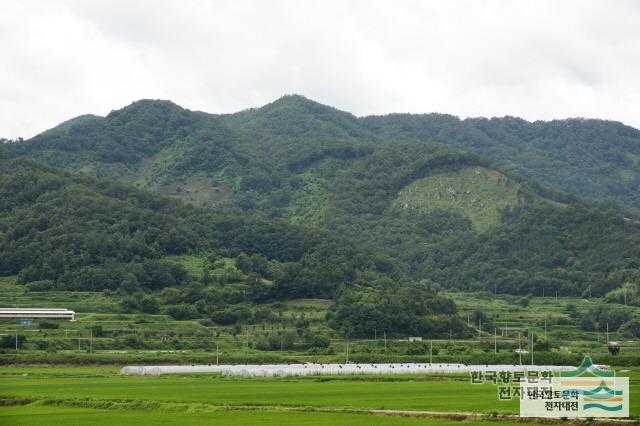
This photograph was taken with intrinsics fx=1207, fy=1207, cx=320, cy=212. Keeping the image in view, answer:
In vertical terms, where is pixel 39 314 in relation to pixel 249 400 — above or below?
above

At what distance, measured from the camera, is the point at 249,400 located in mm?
70500

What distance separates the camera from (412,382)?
88938 mm

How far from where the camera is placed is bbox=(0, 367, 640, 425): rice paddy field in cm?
5781

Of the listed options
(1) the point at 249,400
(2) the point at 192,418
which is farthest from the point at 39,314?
(2) the point at 192,418

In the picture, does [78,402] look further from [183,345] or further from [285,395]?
[183,345]

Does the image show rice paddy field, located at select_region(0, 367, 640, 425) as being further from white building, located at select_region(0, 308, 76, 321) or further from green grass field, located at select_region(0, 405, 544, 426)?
white building, located at select_region(0, 308, 76, 321)

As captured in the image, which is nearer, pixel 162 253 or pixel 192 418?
pixel 192 418

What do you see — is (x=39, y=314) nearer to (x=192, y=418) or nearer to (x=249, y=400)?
(x=249, y=400)

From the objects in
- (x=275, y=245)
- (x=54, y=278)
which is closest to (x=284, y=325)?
(x=54, y=278)

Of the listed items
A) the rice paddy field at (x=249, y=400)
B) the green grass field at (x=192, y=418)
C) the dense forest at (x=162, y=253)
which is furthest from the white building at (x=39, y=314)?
the green grass field at (x=192, y=418)

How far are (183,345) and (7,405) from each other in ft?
181

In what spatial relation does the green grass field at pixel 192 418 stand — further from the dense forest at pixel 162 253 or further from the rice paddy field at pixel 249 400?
the dense forest at pixel 162 253

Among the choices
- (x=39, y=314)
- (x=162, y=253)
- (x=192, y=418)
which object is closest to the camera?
(x=192, y=418)

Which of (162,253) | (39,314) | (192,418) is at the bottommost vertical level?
(192,418)
